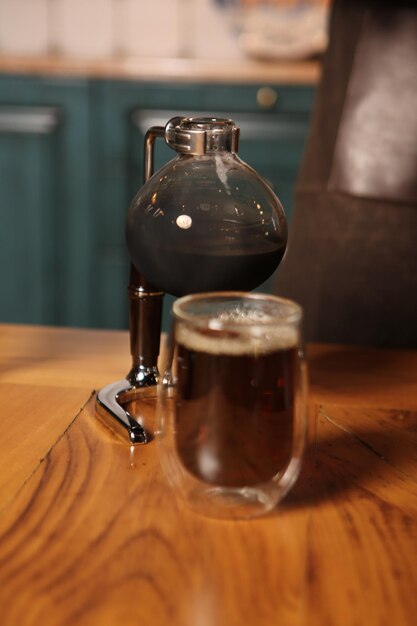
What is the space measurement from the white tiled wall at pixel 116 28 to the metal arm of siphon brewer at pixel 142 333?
86.8 inches

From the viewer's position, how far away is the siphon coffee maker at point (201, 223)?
0.78 meters

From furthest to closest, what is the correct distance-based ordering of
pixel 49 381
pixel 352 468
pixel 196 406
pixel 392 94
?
pixel 392 94, pixel 49 381, pixel 352 468, pixel 196 406

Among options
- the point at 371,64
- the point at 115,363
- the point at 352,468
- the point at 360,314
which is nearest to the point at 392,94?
the point at 371,64

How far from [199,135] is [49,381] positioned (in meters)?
0.30

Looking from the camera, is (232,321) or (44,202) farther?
(44,202)

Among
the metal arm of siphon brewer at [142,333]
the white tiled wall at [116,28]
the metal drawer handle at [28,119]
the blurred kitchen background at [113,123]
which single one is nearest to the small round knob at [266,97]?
the blurred kitchen background at [113,123]

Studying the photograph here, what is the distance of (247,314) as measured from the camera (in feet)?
2.15

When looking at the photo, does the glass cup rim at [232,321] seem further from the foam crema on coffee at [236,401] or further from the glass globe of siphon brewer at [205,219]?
the glass globe of siphon brewer at [205,219]

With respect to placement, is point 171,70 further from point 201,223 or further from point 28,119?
point 201,223

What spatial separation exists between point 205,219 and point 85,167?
78.4 inches

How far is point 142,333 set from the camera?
0.87 metres

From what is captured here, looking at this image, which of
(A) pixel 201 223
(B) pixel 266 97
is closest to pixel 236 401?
(A) pixel 201 223

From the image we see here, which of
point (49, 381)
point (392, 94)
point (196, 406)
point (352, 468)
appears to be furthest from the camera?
point (392, 94)

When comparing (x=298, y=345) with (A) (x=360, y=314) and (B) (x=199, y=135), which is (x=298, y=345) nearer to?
(B) (x=199, y=135)
